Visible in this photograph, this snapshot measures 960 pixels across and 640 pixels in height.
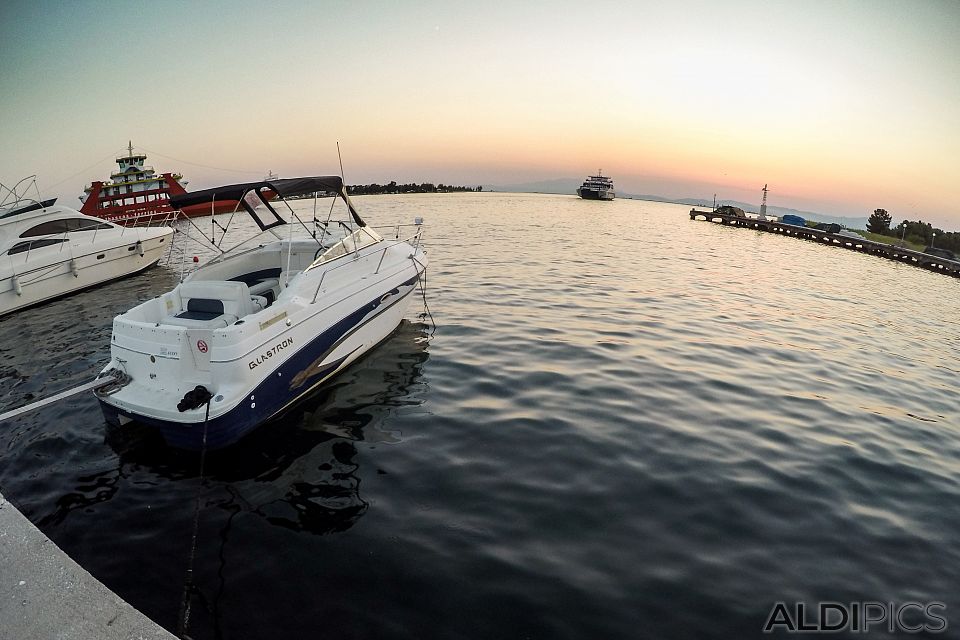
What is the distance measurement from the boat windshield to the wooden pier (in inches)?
1314

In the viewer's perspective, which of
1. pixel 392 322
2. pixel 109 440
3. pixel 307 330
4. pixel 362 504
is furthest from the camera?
pixel 392 322

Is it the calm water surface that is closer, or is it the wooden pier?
the calm water surface

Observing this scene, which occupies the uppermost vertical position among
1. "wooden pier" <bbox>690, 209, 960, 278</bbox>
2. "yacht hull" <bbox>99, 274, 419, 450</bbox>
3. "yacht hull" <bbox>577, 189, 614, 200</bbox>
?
"yacht hull" <bbox>577, 189, 614, 200</bbox>

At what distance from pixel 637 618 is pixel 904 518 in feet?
11.8

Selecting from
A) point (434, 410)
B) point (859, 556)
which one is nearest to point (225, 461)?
point (434, 410)

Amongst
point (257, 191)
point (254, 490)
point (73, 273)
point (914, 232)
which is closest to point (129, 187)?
point (73, 273)

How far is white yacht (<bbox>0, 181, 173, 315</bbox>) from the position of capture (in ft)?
45.1

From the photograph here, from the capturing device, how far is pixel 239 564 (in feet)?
13.9

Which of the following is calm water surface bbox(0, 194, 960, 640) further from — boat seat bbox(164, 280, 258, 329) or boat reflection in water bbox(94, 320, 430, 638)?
boat seat bbox(164, 280, 258, 329)

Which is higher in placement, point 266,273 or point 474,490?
point 266,273

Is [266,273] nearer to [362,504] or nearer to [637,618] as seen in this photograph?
[362,504]

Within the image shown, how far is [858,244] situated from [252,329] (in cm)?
4349

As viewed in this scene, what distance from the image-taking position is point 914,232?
44750 mm

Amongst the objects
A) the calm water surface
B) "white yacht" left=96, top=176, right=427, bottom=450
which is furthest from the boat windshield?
the calm water surface
